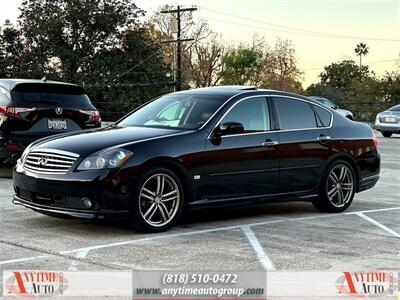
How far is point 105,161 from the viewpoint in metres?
6.75

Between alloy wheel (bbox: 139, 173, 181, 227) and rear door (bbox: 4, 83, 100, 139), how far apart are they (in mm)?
4445

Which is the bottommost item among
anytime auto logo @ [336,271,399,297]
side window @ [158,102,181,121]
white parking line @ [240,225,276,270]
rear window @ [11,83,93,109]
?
white parking line @ [240,225,276,270]

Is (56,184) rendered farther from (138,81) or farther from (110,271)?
(138,81)

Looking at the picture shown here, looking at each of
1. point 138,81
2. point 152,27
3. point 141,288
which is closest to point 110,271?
point 141,288

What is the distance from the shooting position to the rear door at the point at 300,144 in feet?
26.8

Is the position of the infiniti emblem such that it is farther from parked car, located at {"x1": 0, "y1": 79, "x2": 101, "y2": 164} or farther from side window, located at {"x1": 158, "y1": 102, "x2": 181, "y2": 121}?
parked car, located at {"x1": 0, "y1": 79, "x2": 101, "y2": 164}

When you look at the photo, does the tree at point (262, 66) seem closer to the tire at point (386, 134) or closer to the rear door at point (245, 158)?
the tire at point (386, 134)

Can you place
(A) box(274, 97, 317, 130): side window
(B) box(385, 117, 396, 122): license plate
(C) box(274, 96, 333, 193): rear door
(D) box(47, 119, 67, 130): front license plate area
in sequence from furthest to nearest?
(B) box(385, 117, 396, 122): license plate
(D) box(47, 119, 67, 130): front license plate area
(A) box(274, 97, 317, 130): side window
(C) box(274, 96, 333, 193): rear door

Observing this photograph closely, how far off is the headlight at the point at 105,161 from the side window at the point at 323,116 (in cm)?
303

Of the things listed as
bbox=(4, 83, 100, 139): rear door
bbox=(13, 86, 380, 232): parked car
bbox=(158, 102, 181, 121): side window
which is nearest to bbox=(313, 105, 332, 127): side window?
bbox=(13, 86, 380, 232): parked car

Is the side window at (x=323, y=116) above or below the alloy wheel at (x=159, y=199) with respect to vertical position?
above

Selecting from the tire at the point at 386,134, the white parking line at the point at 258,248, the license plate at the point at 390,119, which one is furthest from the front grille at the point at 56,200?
the tire at the point at 386,134

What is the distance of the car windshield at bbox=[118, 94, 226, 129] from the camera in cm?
766

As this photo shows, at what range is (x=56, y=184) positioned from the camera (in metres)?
6.83
